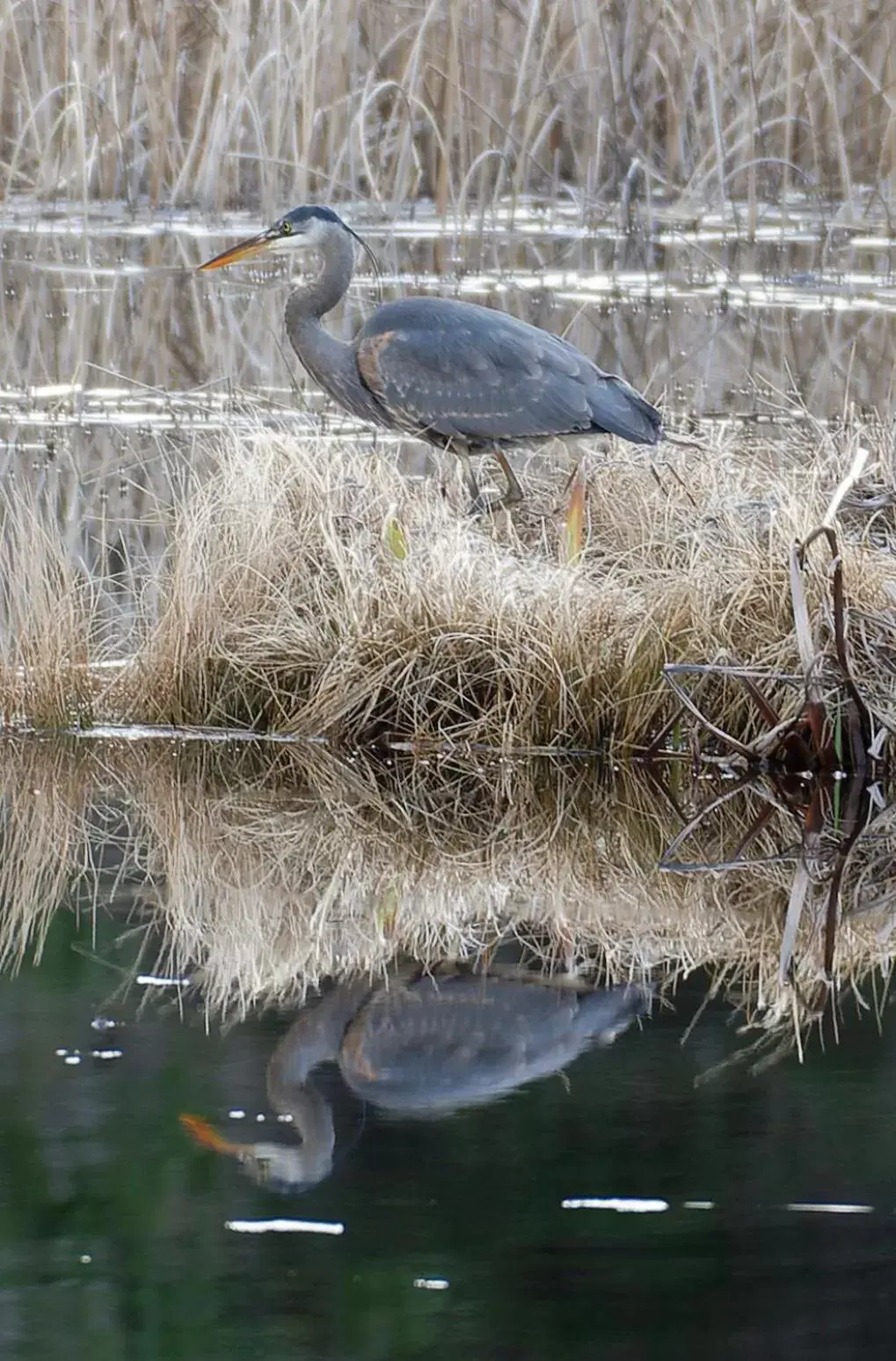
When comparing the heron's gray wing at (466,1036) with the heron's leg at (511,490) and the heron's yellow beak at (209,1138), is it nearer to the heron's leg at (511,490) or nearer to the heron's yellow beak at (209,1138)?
the heron's yellow beak at (209,1138)

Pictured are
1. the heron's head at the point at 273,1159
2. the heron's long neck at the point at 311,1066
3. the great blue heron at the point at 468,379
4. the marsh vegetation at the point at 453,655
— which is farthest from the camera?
the great blue heron at the point at 468,379

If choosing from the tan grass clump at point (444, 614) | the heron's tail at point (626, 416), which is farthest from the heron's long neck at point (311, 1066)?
the heron's tail at point (626, 416)

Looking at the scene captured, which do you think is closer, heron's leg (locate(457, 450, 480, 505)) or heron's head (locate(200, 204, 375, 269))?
heron's leg (locate(457, 450, 480, 505))

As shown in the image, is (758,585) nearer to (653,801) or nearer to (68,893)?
(653,801)

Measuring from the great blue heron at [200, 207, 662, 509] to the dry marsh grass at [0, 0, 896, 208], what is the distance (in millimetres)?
6154

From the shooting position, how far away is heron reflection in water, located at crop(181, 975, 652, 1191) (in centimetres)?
341

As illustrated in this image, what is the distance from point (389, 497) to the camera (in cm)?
680

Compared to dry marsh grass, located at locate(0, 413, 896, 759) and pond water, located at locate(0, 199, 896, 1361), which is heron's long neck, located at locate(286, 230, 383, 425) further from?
dry marsh grass, located at locate(0, 413, 896, 759)

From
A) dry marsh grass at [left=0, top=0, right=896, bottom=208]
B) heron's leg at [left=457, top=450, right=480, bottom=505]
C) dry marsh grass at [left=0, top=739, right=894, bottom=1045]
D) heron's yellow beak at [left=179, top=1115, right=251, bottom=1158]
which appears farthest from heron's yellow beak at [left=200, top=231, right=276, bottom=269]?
dry marsh grass at [left=0, top=0, right=896, bottom=208]

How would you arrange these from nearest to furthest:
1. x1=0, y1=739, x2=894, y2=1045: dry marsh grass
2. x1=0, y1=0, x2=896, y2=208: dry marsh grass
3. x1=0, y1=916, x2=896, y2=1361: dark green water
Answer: x1=0, y1=916, x2=896, y2=1361: dark green water, x1=0, y1=739, x2=894, y2=1045: dry marsh grass, x1=0, y1=0, x2=896, y2=208: dry marsh grass

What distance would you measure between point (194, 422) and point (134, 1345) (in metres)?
7.79

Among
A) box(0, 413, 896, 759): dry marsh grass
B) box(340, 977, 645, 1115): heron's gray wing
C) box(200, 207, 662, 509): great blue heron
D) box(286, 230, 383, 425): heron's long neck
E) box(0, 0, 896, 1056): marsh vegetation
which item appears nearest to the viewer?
box(340, 977, 645, 1115): heron's gray wing

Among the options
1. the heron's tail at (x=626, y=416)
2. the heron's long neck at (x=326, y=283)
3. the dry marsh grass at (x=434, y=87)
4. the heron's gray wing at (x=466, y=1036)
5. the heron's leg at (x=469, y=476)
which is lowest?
the heron's gray wing at (x=466, y=1036)

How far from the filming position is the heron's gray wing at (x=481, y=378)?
708 cm
